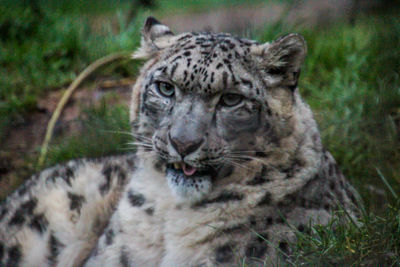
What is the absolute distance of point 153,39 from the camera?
178 inches

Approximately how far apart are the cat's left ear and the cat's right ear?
763mm

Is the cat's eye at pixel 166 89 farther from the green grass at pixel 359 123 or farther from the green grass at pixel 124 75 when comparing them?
the green grass at pixel 359 123

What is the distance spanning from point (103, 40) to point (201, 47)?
3840 millimetres

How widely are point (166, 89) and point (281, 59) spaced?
0.82 m

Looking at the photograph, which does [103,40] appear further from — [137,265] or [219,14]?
[137,265]

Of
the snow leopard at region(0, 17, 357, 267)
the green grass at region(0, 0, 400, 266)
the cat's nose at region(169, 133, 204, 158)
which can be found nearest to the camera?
the cat's nose at region(169, 133, 204, 158)

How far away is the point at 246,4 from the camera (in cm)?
921

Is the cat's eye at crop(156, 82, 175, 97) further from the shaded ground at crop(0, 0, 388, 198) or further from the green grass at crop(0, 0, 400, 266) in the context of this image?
the shaded ground at crop(0, 0, 388, 198)

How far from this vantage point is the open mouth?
382 centimetres

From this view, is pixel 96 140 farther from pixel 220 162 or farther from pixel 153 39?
pixel 220 162

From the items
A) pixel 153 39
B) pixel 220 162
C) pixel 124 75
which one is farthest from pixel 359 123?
pixel 124 75

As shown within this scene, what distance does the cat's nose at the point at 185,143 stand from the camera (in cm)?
361


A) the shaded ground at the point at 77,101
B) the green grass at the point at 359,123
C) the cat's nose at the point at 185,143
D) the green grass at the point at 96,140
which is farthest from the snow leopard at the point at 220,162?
the shaded ground at the point at 77,101

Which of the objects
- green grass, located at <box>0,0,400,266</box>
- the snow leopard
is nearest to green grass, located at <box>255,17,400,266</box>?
green grass, located at <box>0,0,400,266</box>
